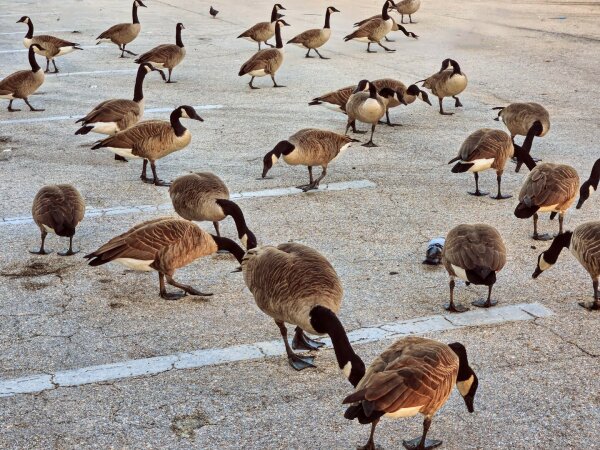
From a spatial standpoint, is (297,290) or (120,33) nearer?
(297,290)

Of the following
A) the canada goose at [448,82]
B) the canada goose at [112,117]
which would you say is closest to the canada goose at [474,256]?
the canada goose at [112,117]

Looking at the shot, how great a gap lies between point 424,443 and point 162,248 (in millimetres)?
2686

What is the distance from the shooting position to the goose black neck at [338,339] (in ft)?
15.2

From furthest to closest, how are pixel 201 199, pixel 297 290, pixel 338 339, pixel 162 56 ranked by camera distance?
1. pixel 162 56
2. pixel 201 199
3. pixel 297 290
4. pixel 338 339

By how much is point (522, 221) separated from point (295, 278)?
3.55 metres

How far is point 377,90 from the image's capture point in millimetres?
11359

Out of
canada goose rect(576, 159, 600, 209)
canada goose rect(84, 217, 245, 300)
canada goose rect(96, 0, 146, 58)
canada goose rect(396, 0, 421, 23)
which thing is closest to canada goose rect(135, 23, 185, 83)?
canada goose rect(96, 0, 146, 58)

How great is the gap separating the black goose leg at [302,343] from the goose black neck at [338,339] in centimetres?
66

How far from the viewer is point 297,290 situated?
5324 mm

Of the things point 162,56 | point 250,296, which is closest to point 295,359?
point 250,296

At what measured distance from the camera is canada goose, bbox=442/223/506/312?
5947 mm

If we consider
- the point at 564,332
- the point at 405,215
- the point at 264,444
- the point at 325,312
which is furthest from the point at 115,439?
the point at 405,215

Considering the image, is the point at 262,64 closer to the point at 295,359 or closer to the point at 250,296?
the point at 250,296

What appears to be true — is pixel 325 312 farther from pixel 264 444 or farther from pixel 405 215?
pixel 405 215
